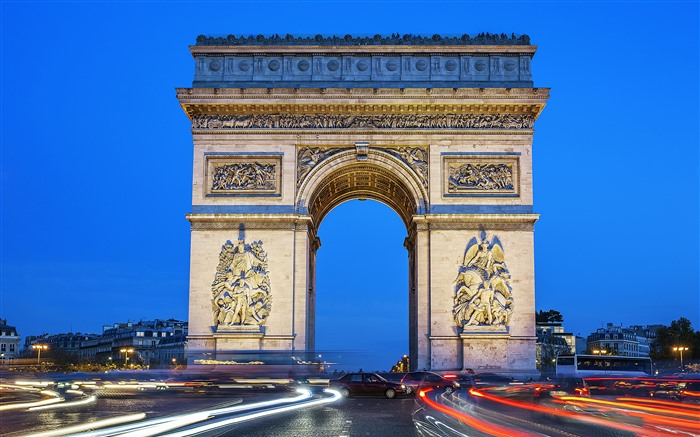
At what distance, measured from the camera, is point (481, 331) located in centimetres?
3447

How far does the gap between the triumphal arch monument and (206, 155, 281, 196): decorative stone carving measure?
5 cm

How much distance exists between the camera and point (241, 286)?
35.0 meters

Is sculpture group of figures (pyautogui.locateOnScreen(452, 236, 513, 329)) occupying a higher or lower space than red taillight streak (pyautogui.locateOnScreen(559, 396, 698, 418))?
higher

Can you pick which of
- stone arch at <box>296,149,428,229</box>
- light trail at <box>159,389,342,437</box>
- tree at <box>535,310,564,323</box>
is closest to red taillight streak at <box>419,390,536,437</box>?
light trail at <box>159,389,342,437</box>

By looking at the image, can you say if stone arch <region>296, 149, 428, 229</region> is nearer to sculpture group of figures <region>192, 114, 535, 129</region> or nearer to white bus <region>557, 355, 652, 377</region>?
sculpture group of figures <region>192, 114, 535, 129</region>

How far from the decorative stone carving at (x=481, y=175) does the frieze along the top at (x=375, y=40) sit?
462 centimetres

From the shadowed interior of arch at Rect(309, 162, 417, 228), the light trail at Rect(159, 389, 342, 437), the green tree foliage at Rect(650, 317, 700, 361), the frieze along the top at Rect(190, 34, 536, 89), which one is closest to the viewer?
the light trail at Rect(159, 389, 342, 437)

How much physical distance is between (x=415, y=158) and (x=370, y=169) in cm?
205

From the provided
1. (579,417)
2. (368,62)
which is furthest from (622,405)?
(368,62)

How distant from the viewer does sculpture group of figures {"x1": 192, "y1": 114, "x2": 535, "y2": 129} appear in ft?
119

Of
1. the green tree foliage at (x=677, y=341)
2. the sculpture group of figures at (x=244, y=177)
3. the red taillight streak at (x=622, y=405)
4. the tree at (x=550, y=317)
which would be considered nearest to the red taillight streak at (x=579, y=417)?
the red taillight streak at (x=622, y=405)

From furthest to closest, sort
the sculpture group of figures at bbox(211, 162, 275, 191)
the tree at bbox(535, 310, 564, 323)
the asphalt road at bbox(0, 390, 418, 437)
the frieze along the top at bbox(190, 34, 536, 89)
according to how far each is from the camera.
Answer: the tree at bbox(535, 310, 564, 323) → the frieze along the top at bbox(190, 34, 536, 89) → the sculpture group of figures at bbox(211, 162, 275, 191) → the asphalt road at bbox(0, 390, 418, 437)

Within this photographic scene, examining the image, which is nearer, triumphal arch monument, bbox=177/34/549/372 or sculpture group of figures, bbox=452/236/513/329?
sculpture group of figures, bbox=452/236/513/329

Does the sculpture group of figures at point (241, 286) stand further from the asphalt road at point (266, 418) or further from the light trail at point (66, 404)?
the light trail at point (66, 404)
